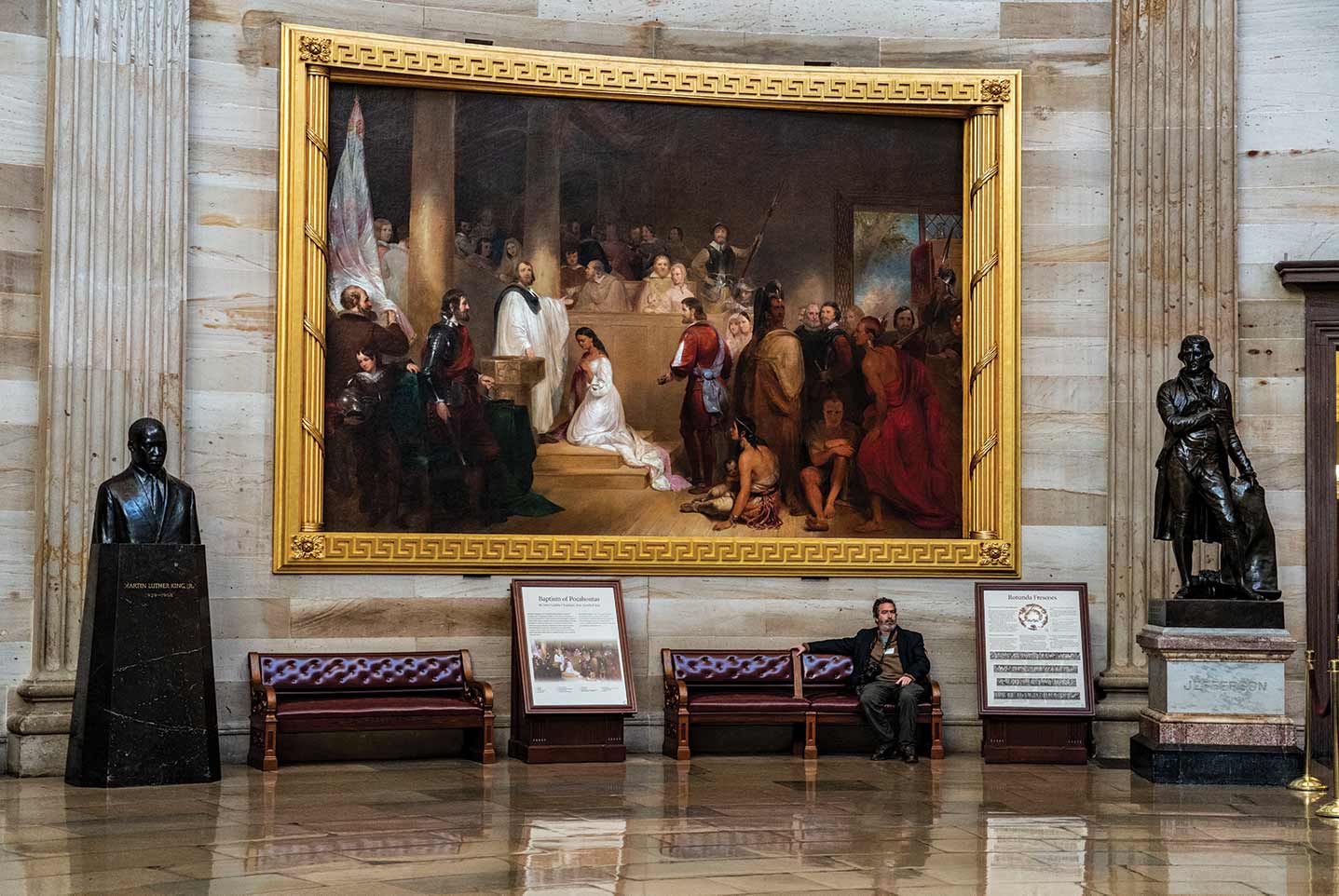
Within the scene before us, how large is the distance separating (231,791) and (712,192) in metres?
6.54

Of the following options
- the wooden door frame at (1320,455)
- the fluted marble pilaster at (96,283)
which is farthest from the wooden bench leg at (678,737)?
the wooden door frame at (1320,455)

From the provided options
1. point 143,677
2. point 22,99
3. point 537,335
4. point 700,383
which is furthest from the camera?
point 700,383

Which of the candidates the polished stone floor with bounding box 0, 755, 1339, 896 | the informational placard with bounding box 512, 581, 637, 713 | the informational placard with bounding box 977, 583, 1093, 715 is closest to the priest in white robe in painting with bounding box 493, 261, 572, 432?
the informational placard with bounding box 512, 581, 637, 713

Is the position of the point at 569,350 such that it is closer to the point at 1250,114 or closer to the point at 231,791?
the point at 231,791

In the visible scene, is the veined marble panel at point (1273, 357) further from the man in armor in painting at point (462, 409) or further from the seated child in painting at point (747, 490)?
the man in armor in painting at point (462, 409)

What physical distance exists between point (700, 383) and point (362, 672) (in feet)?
12.4

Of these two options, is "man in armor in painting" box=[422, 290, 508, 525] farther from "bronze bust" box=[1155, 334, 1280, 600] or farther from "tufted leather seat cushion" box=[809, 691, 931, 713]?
"bronze bust" box=[1155, 334, 1280, 600]

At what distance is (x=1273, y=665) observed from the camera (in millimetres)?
12281

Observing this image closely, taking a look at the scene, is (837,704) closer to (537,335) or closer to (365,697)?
(365,697)

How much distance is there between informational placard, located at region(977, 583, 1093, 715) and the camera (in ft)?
44.9

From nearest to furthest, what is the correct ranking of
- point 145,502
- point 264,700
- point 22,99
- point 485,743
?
1. point 145,502
2. point 264,700
3. point 22,99
4. point 485,743

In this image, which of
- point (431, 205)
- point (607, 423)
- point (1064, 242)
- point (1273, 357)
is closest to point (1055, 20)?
point (1064, 242)

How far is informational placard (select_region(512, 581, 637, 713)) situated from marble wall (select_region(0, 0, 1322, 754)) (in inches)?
17.0

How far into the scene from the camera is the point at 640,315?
1435 centimetres
